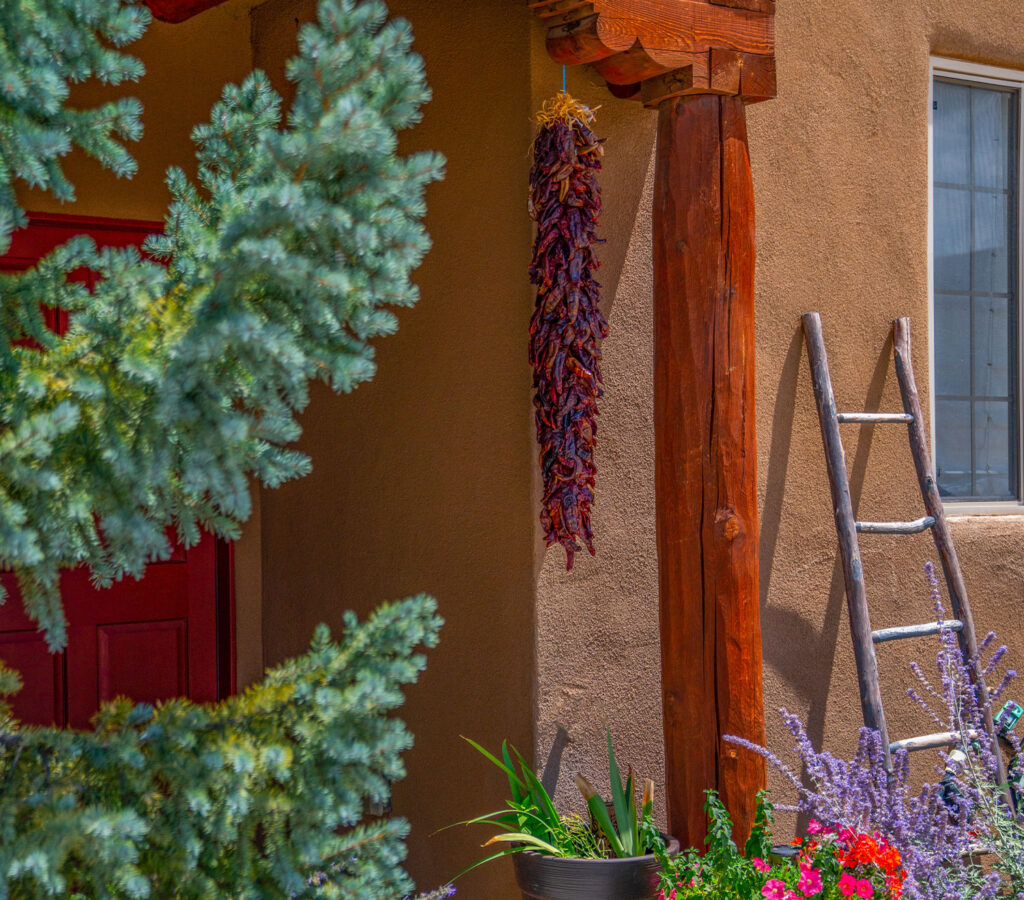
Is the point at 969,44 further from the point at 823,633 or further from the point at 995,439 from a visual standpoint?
the point at 823,633

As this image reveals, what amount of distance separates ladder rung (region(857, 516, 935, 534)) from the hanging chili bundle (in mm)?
1215

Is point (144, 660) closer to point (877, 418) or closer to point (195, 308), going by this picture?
point (877, 418)

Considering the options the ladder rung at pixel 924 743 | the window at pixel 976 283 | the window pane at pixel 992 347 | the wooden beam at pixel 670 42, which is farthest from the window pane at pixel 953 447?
the wooden beam at pixel 670 42

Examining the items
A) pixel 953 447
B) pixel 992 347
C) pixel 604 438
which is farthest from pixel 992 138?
pixel 604 438

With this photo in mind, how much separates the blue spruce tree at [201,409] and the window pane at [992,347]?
11.4 ft

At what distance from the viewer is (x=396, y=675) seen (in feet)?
5.09

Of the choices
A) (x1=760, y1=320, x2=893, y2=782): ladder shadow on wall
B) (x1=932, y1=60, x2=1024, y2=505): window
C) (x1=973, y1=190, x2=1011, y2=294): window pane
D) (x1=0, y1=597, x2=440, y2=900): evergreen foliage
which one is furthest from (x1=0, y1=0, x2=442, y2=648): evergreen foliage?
(x1=973, y1=190, x2=1011, y2=294): window pane

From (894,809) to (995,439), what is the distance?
212cm

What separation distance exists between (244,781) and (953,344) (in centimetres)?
365

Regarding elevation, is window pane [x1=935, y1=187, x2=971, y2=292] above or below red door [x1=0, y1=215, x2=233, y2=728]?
above

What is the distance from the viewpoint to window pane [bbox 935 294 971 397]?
433 cm

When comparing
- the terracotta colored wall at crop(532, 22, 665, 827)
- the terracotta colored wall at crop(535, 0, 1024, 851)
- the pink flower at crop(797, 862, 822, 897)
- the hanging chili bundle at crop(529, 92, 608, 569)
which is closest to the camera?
the pink flower at crop(797, 862, 822, 897)

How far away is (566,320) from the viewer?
2.94 m

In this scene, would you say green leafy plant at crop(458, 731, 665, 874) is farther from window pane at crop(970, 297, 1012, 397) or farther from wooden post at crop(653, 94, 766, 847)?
window pane at crop(970, 297, 1012, 397)
